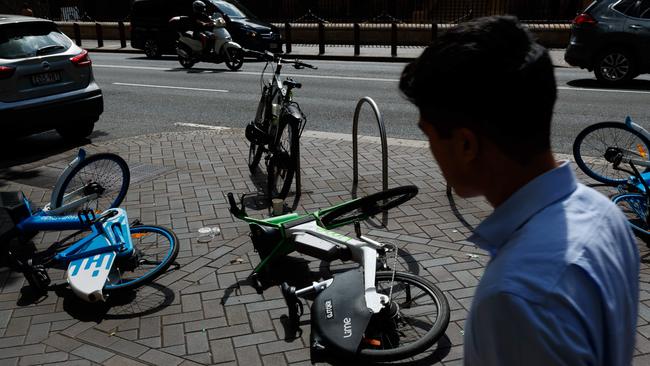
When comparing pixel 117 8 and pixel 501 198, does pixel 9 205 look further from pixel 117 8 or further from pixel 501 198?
pixel 117 8

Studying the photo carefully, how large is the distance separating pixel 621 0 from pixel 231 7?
462 inches

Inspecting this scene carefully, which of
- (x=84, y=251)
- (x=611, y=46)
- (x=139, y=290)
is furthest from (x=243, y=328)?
(x=611, y=46)

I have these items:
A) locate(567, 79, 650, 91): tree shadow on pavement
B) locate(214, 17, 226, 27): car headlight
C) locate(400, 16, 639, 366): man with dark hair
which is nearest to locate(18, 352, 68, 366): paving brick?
locate(400, 16, 639, 366): man with dark hair

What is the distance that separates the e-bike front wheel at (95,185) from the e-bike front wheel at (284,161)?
1342mm

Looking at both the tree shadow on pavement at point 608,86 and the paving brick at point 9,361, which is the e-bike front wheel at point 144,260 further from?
the tree shadow on pavement at point 608,86

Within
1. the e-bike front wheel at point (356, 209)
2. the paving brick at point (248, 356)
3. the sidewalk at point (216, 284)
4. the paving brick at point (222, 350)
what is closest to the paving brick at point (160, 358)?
the sidewalk at point (216, 284)

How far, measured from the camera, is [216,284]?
14.1ft

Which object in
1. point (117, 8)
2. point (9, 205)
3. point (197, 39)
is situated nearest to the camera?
point (9, 205)

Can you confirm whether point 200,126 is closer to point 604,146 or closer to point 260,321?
point 604,146

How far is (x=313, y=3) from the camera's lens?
2959cm

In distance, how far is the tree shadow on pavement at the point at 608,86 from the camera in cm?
1280

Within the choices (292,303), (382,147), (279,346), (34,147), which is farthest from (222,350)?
(34,147)

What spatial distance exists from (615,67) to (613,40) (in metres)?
0.65

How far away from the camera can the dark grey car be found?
12.5 meters
